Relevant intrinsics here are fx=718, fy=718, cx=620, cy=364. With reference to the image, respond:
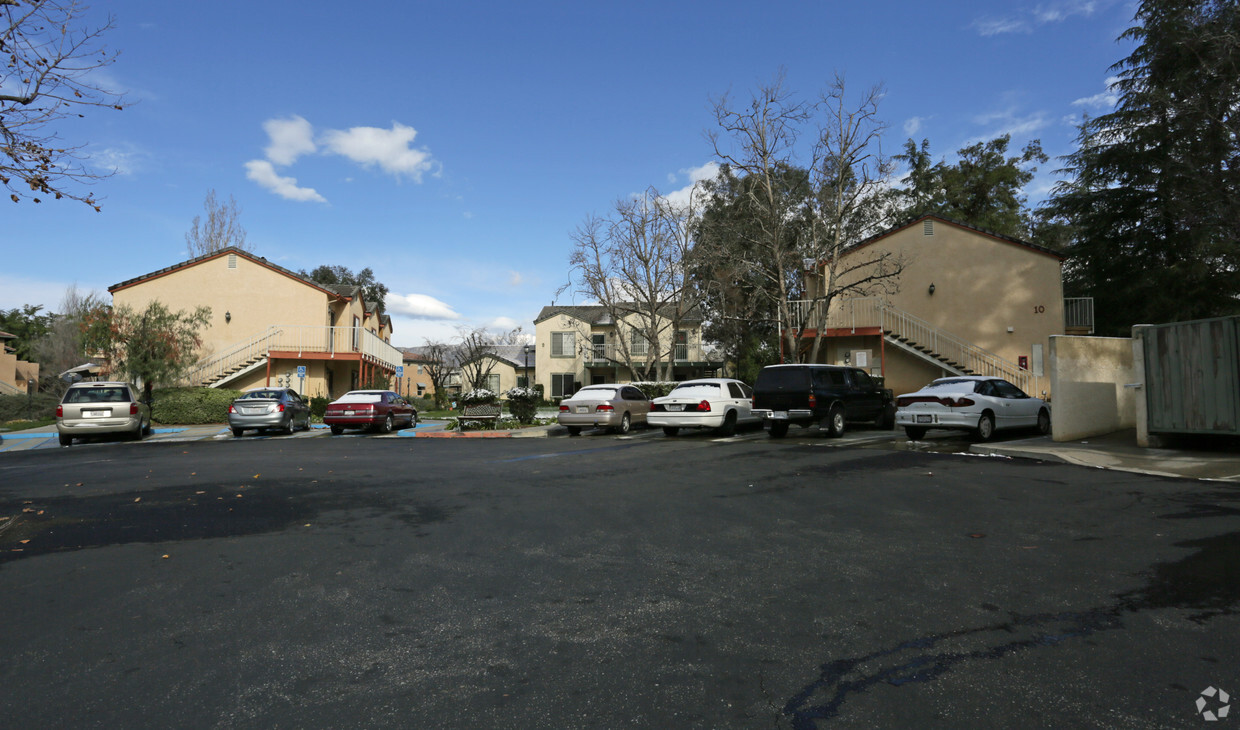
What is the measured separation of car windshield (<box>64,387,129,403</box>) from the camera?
751 inches

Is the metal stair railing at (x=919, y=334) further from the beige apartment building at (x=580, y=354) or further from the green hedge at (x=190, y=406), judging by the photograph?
the green hedge at (x=190, y=406)

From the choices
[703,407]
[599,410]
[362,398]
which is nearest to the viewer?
[703,407]

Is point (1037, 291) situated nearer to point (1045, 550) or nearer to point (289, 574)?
point (1045, 550)

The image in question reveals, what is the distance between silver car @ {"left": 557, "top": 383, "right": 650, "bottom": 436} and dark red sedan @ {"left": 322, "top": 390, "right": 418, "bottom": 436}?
237 inches

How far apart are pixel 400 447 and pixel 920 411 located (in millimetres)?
11888

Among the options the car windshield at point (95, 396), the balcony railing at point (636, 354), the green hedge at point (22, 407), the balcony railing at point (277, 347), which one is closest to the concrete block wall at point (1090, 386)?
the car windshield at point (95, 396)

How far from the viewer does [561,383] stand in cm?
5044

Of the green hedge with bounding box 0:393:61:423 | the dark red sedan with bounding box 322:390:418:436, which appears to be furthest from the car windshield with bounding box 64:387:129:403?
the green hedge with bounding box 0:393:61:423

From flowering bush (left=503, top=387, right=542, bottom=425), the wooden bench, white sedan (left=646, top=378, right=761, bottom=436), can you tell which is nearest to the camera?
white sedan (left=646, top=378, right=761, bottom=436)

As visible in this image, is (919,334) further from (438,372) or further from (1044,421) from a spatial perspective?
(438,372)

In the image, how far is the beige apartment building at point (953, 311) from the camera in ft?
87.7

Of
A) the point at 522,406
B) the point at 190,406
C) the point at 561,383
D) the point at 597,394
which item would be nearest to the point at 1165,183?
the point at 597,394

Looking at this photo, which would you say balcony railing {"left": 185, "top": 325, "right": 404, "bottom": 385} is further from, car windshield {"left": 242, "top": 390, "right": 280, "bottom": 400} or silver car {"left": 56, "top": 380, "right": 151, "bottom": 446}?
silver car {"left": 56, "top": 380, "right": 151, "bottom": 446}

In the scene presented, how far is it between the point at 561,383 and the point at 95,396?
107 feet
